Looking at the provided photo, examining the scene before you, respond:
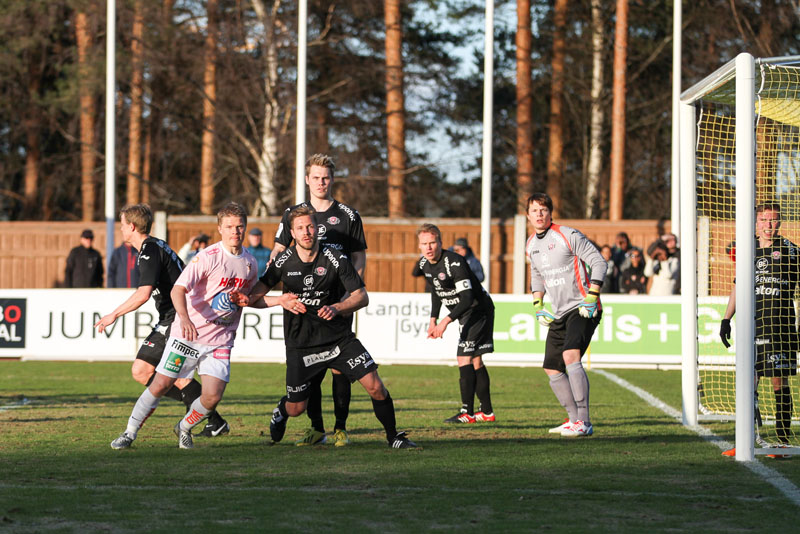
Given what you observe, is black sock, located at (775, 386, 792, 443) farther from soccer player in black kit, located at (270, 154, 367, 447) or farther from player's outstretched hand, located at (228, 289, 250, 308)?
player's outstretched hand, located at (228, 289, 250, 308)

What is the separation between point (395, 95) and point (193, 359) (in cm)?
2189

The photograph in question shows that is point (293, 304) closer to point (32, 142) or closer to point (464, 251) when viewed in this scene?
point (464, 251)

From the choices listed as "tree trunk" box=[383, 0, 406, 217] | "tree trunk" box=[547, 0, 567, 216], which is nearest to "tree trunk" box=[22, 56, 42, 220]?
"tree trunk" box=[383, 0, 406, 217]

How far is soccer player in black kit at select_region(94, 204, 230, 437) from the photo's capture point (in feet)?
27.3

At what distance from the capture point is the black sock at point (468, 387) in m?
10.7

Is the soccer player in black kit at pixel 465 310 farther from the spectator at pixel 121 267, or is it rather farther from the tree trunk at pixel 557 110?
the tree trunk at pixel 557 110

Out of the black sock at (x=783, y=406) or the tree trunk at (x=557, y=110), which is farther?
the tree trunk at (x=557, y=110)

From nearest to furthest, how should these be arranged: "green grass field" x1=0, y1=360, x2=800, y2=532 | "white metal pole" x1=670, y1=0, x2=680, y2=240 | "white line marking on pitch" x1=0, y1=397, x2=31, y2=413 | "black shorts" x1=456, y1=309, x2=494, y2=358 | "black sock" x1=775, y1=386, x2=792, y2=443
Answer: "green grass field" x1=0, y1=360, x2=800, y2=532 < "black sock" x1=775, y1=386, x2=792, y2=443 < "black shorts" x1=456, y1=309, x2=494, y2=358 < "white line marking on pitch" x1=0, y1=397, x2=31, y2=413 < "white metal pole" x1=670, y1=0, x2=680, y2=240

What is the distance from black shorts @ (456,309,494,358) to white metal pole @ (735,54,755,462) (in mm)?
3453

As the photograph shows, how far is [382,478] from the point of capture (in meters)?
7.08

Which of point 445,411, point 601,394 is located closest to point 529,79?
point 601,394

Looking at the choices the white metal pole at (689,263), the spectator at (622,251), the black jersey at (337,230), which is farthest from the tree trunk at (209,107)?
the black jersey at (337,230)

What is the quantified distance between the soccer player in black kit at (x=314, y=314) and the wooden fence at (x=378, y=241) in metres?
16.6

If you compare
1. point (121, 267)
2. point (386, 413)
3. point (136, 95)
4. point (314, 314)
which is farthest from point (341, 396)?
point (136, 95)
